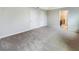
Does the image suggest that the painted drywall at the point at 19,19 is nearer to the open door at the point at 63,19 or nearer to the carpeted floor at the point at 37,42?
the carpeted floor at the point at 37,42

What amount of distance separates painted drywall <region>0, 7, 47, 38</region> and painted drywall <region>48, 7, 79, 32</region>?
0.25 feet

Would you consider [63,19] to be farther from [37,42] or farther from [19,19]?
[19,19]

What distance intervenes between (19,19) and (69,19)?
606 mm

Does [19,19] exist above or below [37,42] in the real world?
above

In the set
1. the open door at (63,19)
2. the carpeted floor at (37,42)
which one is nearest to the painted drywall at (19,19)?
the carpeted floor at (37,42)

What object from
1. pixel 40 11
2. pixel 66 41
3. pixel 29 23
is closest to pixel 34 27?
pixel 29 23

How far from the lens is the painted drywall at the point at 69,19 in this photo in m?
1.30

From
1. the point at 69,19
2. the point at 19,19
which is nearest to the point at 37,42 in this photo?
the point at 19,19

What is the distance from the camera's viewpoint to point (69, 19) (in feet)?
4.35

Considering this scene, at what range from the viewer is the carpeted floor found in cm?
131

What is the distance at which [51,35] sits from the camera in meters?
1.33

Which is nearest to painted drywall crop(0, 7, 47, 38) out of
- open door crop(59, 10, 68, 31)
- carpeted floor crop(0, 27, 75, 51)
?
carpeted floor crop(0, 27, 75, 51)
